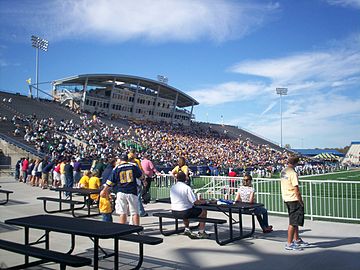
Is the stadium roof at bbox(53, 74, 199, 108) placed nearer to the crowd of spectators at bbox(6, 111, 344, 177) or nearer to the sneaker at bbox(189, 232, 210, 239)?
the crowd of spectators at bbox(6, 111, 344, 177)

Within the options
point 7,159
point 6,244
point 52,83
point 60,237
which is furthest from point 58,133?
point 6,244

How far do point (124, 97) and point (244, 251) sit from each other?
57624 millimetres

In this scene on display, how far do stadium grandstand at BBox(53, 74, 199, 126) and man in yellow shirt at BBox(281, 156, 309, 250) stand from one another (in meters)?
50.2

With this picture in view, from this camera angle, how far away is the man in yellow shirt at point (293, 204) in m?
6.53

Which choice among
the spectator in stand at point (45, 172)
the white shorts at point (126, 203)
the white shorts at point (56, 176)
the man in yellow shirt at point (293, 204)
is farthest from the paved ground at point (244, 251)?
the spectator in stand at point (45, 172)

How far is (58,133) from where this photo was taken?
37.0 metres

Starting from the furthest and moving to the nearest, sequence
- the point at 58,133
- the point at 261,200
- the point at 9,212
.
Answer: the point at 58,133
the point at 261,200
the point at 9,212

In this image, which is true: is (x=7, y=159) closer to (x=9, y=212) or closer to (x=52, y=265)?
(x=9, y=212)

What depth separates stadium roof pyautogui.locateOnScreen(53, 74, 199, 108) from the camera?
5703 centimetres

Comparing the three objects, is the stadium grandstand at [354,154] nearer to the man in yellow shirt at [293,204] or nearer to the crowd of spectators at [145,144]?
the crowd of spectators at [145,144]

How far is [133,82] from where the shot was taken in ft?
212

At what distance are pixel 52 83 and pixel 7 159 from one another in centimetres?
3152

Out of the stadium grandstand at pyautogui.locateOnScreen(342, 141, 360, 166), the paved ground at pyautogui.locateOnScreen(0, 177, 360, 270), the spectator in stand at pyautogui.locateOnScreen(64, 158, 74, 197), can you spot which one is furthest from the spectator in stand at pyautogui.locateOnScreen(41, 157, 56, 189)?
the stadium grandstand at pyautogui.locateOnScreen(342, 141, 360, 166)

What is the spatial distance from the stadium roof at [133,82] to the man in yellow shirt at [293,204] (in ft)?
172
